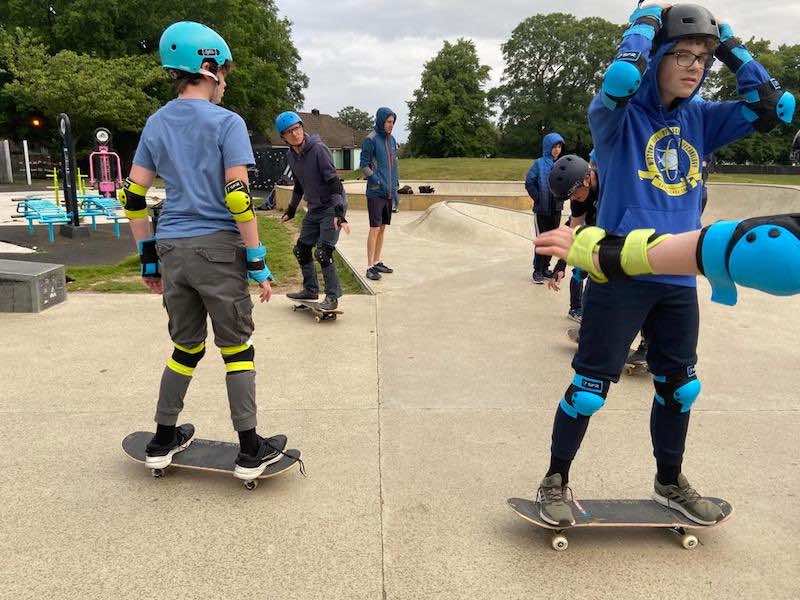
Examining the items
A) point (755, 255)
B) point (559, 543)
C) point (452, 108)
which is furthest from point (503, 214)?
point (452, 108)

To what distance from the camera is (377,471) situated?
3076 mm

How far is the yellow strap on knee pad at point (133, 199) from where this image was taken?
112 inches

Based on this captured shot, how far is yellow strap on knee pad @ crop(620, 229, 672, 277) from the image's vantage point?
1.68 meters

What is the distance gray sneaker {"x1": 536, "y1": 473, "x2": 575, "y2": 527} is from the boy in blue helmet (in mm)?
1319

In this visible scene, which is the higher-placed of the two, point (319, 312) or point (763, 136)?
point (763, 136)

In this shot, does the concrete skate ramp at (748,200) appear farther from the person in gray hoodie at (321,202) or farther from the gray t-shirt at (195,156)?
the gray t-shirt at (195,156)

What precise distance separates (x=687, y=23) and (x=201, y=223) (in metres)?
2.17

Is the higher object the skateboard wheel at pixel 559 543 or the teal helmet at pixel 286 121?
the teal helmet at pixel 286 121

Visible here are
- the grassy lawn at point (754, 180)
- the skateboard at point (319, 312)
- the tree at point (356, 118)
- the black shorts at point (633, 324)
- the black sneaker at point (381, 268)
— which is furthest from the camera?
the tree at point (356, 118)

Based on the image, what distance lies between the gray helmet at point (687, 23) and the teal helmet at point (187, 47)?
5.99ft

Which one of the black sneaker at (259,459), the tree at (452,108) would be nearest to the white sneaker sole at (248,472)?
the black sneaker at (259,459)

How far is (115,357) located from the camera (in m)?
4.68

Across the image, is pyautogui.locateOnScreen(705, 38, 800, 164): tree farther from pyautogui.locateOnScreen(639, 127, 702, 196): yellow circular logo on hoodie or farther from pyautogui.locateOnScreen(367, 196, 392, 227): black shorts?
pyautogui.locateOnScreen(639, 127, 702, 196): yellow circular logo on hoodie

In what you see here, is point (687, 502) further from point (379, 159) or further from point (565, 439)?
point (379, 159)
